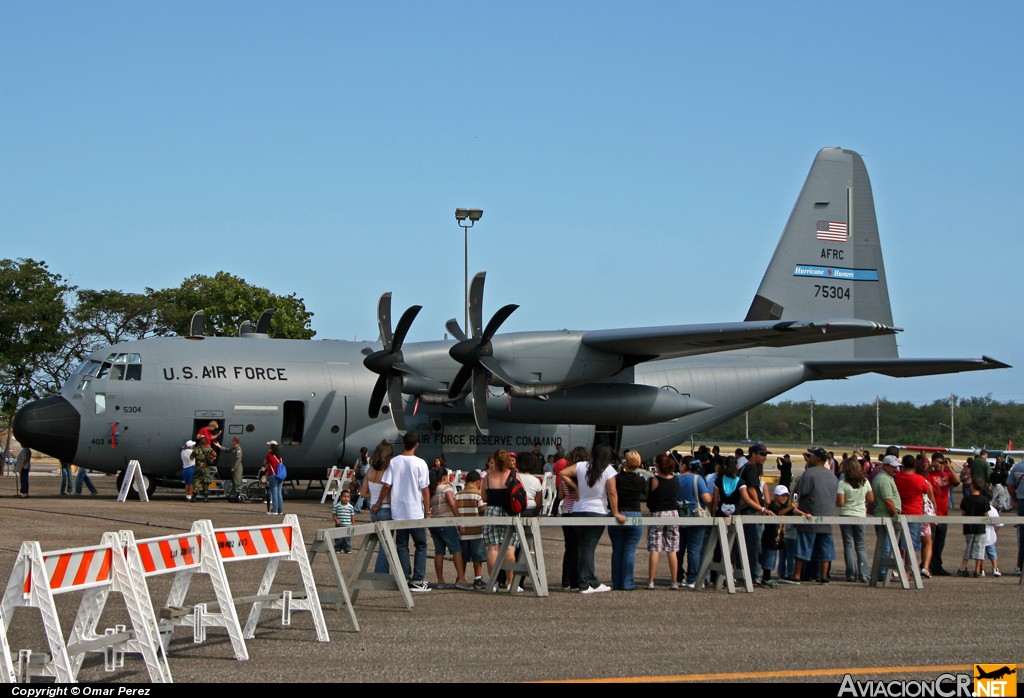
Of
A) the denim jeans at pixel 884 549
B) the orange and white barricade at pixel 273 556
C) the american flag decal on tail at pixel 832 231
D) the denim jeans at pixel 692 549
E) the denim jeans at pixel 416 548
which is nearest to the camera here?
the orange and white barricade at pixel 273 556

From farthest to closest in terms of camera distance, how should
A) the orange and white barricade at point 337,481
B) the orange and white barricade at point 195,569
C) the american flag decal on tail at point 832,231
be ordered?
the american flag decal on tail at point 832,231 → the orange and white barricade at point 337,481 → the orange and white barricade at point 195,569

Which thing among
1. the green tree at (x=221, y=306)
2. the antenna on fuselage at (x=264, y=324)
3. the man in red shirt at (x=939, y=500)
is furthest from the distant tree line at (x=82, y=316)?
the man in red shirt at (x=939, y=500)

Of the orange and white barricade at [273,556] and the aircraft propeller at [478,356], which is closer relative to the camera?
the orange and white barricade at [273,556]

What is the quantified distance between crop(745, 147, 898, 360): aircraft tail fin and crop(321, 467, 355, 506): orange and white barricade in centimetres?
1124

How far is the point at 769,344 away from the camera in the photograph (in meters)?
24.5

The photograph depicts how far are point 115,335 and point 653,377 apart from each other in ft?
89.8

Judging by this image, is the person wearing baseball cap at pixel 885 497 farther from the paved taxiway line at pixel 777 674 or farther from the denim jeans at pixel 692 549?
the paved taxiway line at pixel 777 674

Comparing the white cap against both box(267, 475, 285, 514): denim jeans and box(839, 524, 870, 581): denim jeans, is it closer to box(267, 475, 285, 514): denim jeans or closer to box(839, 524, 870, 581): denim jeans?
box(839, 524, 870, 581): denim jeans

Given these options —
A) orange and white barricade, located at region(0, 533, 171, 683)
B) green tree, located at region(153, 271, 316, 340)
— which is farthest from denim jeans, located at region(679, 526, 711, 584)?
green tree, located at region(153, 271, 316, 340)

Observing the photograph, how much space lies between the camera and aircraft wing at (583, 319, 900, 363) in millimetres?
21812

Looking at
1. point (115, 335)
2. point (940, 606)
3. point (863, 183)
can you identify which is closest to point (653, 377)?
point (863, 183)

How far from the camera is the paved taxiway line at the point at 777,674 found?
740cm

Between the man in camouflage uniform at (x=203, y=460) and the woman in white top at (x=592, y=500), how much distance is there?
507 inches

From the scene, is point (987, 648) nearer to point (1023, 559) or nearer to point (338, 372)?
point (1023, 559)
